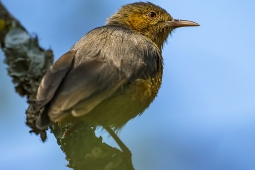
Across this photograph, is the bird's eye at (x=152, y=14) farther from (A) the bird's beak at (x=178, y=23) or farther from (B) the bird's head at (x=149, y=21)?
(A) the bird's beak at (x=178, y=23)

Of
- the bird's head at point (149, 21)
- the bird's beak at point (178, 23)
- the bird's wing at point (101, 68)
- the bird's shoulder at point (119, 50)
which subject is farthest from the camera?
the bird's beak at point (178, 23)

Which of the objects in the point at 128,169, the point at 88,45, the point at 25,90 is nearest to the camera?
the point at 128,169

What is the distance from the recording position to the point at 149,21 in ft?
23.9

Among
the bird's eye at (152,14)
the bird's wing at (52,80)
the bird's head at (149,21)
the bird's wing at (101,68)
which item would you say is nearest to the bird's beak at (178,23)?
the bird's head at (149,21)

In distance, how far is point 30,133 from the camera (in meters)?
5.30

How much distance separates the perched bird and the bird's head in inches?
28.9

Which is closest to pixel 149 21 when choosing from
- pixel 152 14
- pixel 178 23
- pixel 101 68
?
pixel 152 14

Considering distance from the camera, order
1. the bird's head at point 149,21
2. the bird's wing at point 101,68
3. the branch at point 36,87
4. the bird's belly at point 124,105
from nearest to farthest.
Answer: the branch at point 36,87 < the bird's wing at point 101,68 < the bird's belly at point 124,105 < the bird's head at point 149,21

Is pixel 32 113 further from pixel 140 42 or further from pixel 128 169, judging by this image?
pixel 140 42

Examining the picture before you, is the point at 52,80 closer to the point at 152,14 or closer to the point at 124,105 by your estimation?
the point at 124,105

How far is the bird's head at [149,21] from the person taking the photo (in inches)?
283

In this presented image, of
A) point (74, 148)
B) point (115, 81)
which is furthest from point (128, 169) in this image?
point (115, 81)

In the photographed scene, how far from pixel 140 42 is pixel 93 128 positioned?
4.28ft

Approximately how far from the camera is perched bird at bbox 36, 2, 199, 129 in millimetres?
4816
